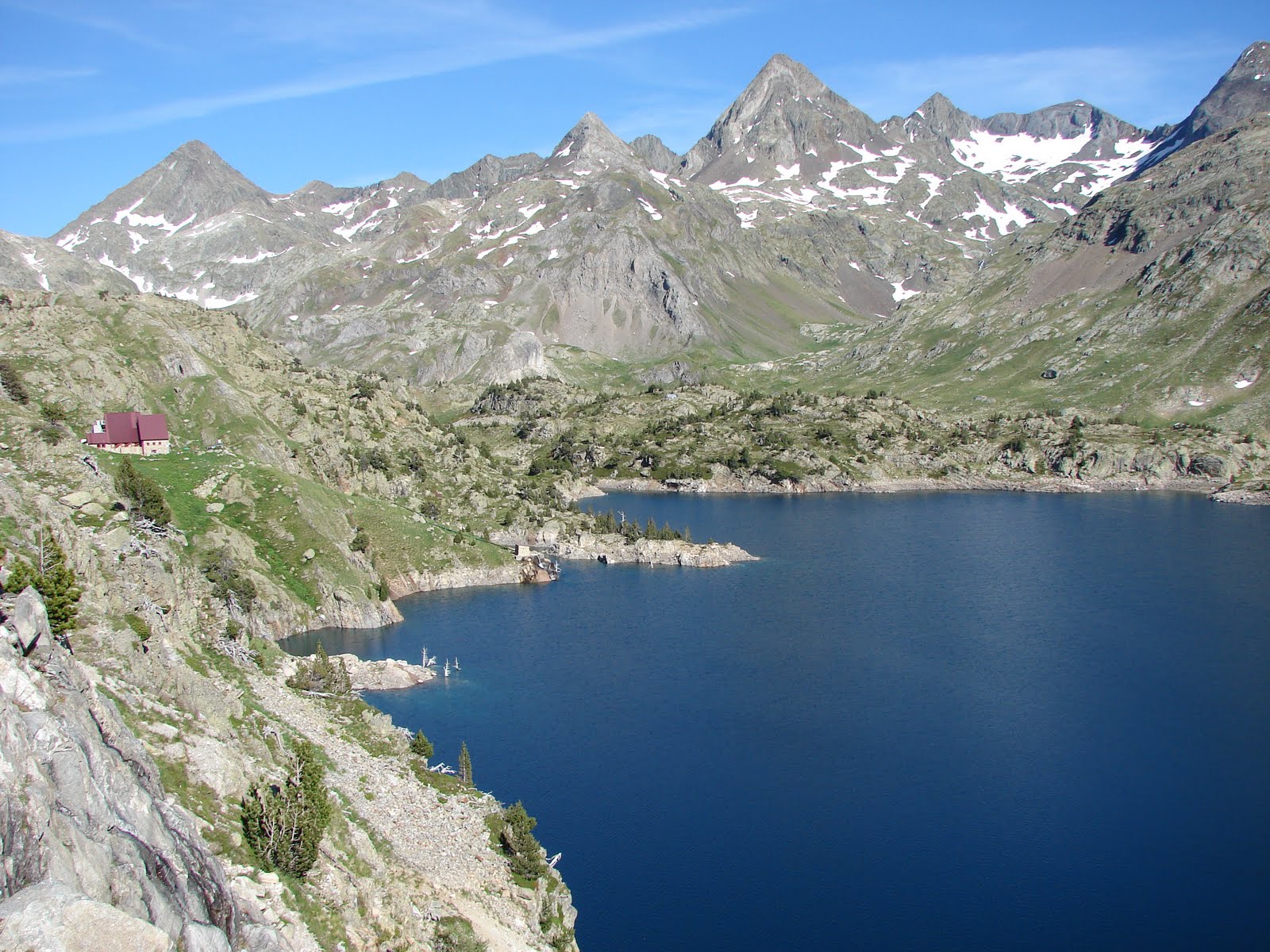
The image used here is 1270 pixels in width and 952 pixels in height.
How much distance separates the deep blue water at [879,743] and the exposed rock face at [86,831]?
27.6 meters

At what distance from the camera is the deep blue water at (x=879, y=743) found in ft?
177

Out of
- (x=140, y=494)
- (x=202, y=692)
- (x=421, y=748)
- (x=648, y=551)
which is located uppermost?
(x=140, y=494)

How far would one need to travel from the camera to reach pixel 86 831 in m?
25.1

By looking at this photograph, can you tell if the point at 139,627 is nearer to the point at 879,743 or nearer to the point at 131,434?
the point at 879,743

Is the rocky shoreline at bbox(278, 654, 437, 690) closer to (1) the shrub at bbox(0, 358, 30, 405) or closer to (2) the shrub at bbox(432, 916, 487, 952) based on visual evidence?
(2) the shrub at bbox(432, 916, 487, 952)

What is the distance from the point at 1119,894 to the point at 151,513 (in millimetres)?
77493

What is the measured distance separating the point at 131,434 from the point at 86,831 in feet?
311

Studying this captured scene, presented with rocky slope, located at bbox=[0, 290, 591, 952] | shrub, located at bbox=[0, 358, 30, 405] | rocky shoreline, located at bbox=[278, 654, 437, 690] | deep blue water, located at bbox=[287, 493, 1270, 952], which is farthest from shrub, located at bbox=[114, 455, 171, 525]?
shrub, located at bbox=[0, 358, 30, 405]

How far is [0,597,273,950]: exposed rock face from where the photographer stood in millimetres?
22094

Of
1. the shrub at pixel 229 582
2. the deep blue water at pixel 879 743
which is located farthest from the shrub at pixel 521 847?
the shrub at pixel 229 582

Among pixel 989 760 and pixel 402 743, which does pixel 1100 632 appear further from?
pixel 402 743

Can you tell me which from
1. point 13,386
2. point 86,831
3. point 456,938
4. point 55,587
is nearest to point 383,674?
point 456,938

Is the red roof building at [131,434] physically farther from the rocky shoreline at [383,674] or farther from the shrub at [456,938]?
the shrub at [456,938]

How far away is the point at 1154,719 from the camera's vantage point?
79.8m
